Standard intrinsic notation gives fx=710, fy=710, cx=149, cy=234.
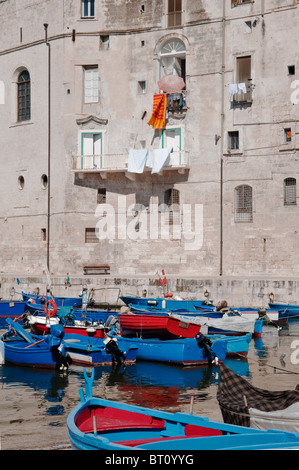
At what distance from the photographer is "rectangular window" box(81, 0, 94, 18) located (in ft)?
115

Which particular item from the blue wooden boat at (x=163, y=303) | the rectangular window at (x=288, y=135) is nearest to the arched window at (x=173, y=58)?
the rectangular window at (x=288, y=135)

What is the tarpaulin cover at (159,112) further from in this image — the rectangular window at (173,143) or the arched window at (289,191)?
the arched window at (289,191)

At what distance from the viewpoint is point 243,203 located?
105ft

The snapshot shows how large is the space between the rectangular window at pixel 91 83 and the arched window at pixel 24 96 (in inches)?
138

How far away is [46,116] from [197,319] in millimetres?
16927

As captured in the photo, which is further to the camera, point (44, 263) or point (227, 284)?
point (44, 263)

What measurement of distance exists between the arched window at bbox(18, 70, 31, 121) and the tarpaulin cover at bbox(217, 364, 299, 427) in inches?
1139

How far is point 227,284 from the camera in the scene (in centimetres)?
2970

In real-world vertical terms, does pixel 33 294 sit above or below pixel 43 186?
below

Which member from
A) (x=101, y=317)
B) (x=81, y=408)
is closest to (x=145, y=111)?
(x=101, y=317)

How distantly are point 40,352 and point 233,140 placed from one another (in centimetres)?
1813

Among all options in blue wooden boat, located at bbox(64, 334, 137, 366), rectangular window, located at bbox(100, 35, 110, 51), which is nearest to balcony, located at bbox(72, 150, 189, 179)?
rectangular window, located at bbox(100, 35, 110, 51)

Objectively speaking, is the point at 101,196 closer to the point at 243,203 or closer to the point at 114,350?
the point at 243,203

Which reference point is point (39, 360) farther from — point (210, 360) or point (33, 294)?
point (33, 294)
